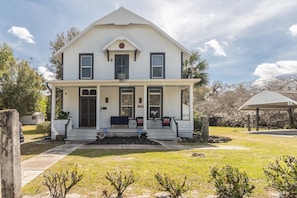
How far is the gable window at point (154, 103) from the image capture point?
56.1 feet

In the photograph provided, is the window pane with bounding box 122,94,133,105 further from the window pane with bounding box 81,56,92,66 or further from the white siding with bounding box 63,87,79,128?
the window pane with bounding box 81,56,92,66

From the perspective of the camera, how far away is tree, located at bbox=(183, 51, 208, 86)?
75.3 ft

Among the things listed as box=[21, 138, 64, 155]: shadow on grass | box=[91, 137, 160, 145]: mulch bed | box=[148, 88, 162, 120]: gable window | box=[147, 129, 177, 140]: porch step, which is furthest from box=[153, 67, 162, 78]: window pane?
box=[21, 138, 64, 155]: shadow on grass

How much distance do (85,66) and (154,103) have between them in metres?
5.46

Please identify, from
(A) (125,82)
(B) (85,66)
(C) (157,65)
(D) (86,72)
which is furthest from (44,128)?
(C) (157,65)

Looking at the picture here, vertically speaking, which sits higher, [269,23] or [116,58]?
[269,23]

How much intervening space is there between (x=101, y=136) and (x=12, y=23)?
642 inches

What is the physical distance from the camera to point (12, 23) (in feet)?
77.5

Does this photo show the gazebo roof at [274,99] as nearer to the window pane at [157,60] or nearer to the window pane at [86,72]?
the window pane at [157,60]

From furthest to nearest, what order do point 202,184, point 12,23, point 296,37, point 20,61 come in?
point 20,61
point 12,23
point 296,37
point 202,184

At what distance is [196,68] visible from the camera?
2338 cm

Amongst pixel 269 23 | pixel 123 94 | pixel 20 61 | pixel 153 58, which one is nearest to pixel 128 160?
pixel 123 94

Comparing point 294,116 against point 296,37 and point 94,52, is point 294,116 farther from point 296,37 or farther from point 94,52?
point 94,52

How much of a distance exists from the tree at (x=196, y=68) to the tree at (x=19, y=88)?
71.8 feet
